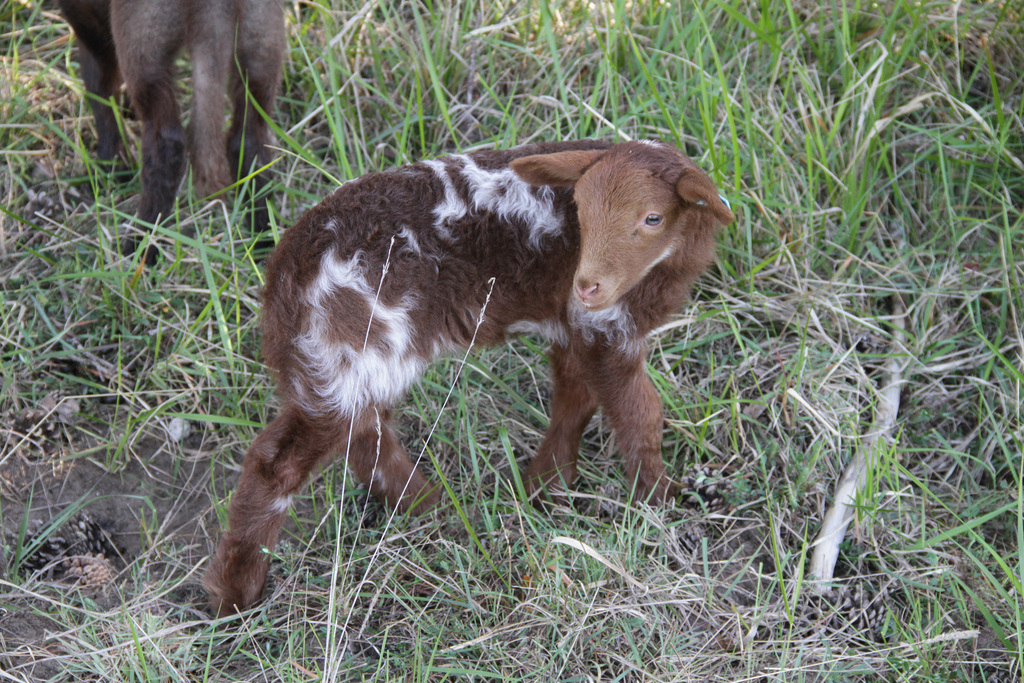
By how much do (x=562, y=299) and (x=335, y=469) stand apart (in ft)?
3.69

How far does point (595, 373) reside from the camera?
9.71 feet

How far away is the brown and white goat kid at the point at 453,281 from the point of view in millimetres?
2561

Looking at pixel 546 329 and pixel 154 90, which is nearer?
pixel 546 329

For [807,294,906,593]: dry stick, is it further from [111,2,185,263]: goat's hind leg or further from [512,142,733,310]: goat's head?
[111,2,185,263]: goat's hind leg

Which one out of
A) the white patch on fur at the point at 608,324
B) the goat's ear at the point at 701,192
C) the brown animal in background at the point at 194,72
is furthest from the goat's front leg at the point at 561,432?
the brown animal in background at the point at 194,72

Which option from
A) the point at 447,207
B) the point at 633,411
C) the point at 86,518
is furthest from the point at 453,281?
the point at 86,518

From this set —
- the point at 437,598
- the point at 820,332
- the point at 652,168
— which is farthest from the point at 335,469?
the point at 820,332

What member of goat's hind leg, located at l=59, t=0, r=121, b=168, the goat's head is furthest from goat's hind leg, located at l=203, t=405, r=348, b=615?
goat's hind leg, located at l=59, t=0, r=121, b=168

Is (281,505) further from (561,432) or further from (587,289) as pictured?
(587,289)

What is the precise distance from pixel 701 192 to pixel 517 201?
0.62 meters

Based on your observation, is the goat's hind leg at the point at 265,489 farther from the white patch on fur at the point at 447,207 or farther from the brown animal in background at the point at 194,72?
the brown animal in background at the point at 194,72

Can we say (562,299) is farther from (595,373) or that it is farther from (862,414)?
(862,414)

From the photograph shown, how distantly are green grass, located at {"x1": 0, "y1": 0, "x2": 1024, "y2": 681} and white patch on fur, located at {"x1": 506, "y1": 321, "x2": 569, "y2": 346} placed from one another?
454 mm

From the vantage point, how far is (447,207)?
2.74 meters
